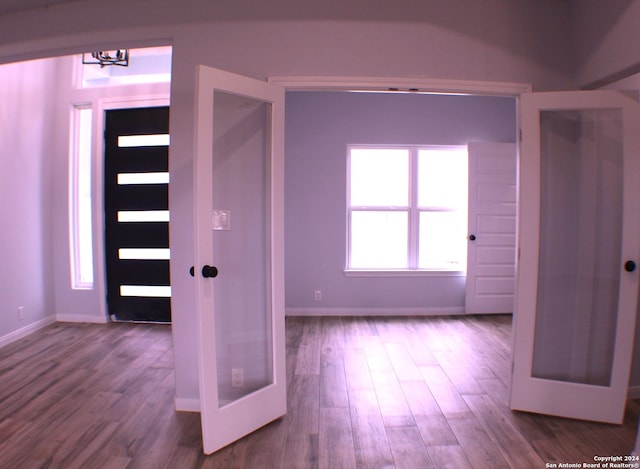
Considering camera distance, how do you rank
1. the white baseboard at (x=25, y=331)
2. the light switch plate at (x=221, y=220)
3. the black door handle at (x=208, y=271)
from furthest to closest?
the white baseboard at (x=25, y=331), the light switch plate at (x=221, y=220), the black door handle at (x=208, y=271)

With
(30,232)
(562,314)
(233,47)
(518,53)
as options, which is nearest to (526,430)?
(562,314)

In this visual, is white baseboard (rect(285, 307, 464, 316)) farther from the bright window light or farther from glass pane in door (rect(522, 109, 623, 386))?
the bright window light

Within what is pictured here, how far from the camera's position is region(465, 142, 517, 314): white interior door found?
14.3 feet

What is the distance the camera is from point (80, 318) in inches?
158

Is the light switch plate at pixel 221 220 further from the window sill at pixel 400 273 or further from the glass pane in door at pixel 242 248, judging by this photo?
the window sill at pixel 400 273

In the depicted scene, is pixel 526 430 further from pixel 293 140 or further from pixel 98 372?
pixel 293 140

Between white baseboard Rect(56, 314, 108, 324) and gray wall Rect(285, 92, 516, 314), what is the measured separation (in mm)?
2241

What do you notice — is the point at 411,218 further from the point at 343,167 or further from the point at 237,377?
the point at 237,377

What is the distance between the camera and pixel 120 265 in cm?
401

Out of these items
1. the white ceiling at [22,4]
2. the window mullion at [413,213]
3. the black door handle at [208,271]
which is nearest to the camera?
the black door handle at [208,271]

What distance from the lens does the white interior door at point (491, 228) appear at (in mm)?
4371

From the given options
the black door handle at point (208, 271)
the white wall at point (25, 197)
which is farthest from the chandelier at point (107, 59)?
the black door handle at point (208, 271)

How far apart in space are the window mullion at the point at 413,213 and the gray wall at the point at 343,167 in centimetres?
21

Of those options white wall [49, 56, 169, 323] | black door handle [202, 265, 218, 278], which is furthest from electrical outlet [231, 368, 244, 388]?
white wall [49, 56, 169, 323]
